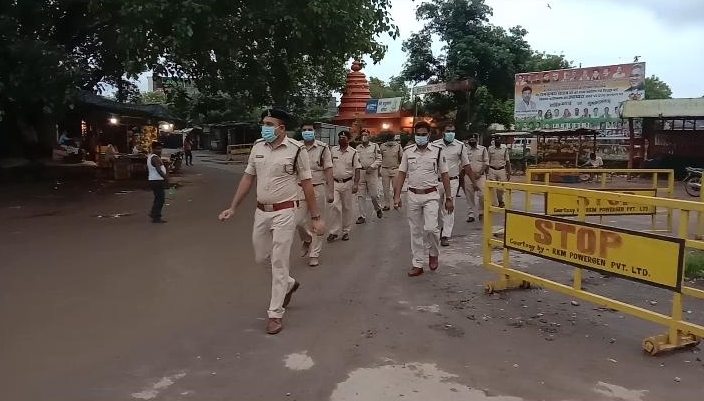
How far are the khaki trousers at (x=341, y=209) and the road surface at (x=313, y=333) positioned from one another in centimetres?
82

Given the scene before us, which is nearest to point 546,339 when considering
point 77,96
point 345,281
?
point 345,281

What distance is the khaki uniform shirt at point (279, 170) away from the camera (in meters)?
4.77

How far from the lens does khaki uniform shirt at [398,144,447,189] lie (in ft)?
21.0

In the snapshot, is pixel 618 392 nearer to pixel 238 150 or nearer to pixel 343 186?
pixel 343 186

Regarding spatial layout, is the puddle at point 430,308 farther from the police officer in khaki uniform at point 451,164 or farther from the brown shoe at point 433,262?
the police officer in khaki uniform at point 451,164

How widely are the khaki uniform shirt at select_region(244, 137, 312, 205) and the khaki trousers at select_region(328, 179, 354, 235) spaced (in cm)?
344

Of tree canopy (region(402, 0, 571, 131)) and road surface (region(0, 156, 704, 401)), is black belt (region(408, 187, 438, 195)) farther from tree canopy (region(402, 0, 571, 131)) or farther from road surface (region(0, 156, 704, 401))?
tree canopy (region(402, 0, 571, 131))

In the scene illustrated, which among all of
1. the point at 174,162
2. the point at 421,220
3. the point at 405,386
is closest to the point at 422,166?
the point at 421,220

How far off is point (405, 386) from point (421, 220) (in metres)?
3.07

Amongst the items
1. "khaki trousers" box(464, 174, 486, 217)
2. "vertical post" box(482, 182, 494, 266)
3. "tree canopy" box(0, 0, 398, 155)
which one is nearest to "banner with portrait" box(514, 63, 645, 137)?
"tree canopy" box(0, 0, 398, 155)

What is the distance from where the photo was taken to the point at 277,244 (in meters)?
4.67

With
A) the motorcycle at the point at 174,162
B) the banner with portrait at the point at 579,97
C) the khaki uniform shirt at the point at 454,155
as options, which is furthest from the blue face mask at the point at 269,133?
the banner with portrait at the point at 579,97

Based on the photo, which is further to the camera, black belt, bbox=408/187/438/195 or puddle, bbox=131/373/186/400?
black belt, bbox=408/187/438/195

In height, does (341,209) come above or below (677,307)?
above
